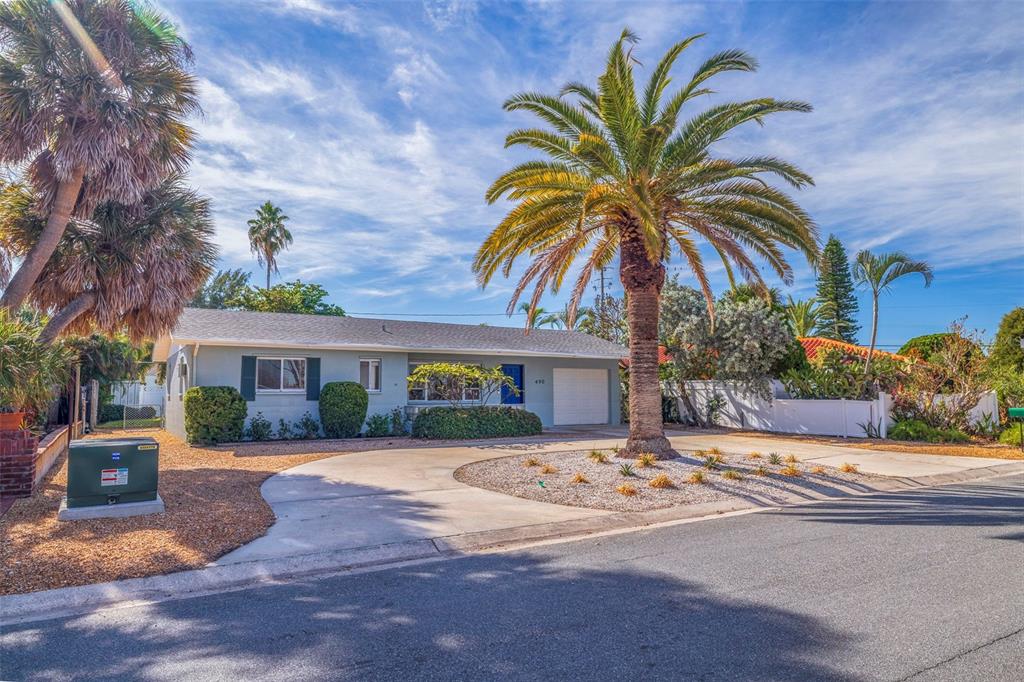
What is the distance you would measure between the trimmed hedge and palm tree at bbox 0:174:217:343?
7.75 m

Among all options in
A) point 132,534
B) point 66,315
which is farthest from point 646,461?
point 66,315

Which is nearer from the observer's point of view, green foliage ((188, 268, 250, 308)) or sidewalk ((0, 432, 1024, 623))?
sidewalk ((0, 432, 1024, 623))

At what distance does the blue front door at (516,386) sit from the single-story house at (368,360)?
1.5 inches

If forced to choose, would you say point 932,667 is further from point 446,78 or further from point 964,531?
point 446,78

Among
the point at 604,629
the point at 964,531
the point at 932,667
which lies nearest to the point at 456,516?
the point at 604,629

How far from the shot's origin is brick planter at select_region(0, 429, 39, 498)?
8.70 m

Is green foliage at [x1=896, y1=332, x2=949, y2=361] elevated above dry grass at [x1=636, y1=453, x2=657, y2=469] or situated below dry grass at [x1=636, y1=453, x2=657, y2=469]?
above

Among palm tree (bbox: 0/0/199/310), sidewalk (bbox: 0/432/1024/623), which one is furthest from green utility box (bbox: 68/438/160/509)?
palm tree (bbox: 0/0/199/310)

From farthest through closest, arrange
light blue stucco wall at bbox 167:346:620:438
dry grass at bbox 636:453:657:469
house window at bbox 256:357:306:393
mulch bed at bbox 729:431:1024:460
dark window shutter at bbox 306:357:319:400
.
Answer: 1. dark window shutter at bbox 306:357:319:400
2. house window at bbox 256:357:306:393
3. light blue stucco wall at bbox 167:346:620:438
4. mulch bed at bbox 729:431:1024:460
5. dry grass at bbox 636:453:657:469

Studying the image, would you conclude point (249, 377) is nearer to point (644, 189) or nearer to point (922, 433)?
point (644, 189)

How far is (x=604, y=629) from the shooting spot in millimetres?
4426

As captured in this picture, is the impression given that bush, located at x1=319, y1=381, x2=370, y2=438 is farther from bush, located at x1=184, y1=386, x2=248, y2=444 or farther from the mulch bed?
the mulch bed

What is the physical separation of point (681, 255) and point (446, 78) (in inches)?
254

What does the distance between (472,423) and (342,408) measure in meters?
3.71
